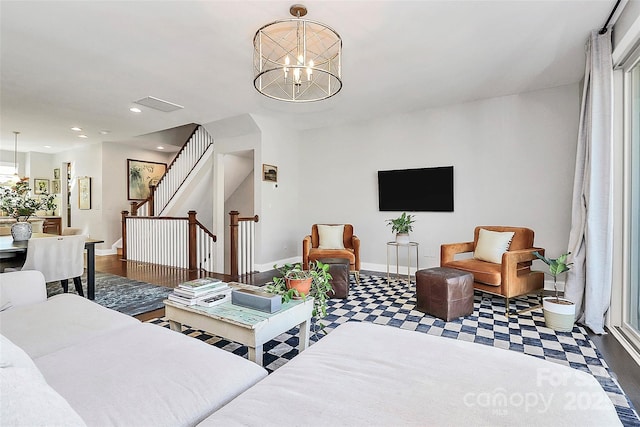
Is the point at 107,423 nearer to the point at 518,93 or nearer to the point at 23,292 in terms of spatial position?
the point at 23,292

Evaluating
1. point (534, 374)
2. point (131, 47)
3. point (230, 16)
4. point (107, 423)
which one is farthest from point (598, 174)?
point (131, 47)

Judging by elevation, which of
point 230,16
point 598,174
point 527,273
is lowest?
point 527,273

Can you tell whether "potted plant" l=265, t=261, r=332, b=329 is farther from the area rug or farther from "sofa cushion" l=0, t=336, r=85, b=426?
the area rug

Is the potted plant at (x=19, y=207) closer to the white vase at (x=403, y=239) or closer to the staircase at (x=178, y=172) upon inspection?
the staircase at (x=178, y=172)

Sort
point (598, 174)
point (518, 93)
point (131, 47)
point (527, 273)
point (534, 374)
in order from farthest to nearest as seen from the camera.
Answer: point (518, 93), point (527, 273), point (131, 47), point (598, 174), point (534, 374)

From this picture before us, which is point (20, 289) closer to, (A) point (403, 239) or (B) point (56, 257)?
(B) point (56, 257)

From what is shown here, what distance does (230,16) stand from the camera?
7.96 feet

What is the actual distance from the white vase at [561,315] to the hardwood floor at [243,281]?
18cm

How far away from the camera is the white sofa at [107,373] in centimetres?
65

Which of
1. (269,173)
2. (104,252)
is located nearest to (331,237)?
(269,173)

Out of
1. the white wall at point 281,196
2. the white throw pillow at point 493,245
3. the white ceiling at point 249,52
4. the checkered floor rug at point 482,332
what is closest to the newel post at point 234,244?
the white wall at point 281,196

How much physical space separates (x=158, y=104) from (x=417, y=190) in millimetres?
4085

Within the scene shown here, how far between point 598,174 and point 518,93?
1.90 meters

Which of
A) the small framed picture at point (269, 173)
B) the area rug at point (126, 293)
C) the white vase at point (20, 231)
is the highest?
the small framed picture at point (269, 173)
